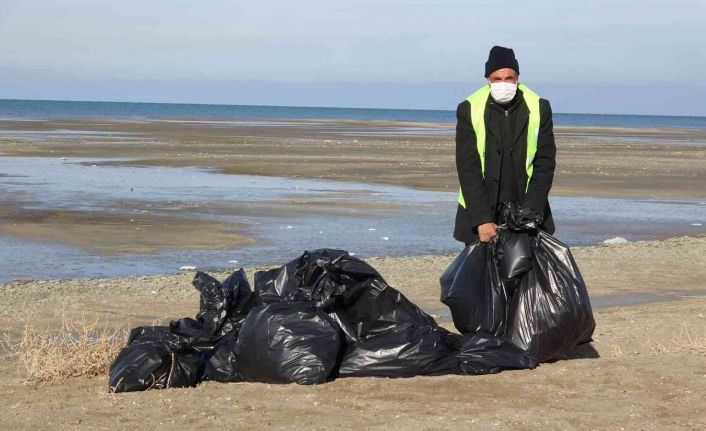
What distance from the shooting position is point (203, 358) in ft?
20.0

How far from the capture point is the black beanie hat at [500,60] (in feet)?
20.3

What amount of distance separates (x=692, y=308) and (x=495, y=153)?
11.1 ft

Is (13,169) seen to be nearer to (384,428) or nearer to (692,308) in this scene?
(692,308)

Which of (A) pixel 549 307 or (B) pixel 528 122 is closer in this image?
(A) pixel 549 307

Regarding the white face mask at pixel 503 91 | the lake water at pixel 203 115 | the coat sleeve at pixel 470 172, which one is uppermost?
the white face mask at pixel 503 91

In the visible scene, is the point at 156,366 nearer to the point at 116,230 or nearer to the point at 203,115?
the point at 116,230

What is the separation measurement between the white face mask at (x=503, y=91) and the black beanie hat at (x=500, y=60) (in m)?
0.09

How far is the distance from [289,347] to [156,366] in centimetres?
71

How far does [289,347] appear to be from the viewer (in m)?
5.85

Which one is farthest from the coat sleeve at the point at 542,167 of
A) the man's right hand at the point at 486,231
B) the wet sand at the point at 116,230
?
the wet sand at the point at 116,230

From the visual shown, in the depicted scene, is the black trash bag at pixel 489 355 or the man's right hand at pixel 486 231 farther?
the man's right hand at pixel 486 231

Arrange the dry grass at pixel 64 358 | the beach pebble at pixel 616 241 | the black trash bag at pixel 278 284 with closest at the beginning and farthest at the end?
the dry grass at pixel 64 358 → the black trash bag at pixel 278 284 → the beach pebble at pixel 616 241

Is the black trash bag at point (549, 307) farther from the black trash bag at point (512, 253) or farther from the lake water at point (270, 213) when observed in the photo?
the lake water at point (270, 213)

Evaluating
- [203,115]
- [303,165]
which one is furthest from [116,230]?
[203,115]
